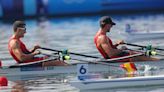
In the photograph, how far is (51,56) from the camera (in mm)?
20594

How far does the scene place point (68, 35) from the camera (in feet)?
133

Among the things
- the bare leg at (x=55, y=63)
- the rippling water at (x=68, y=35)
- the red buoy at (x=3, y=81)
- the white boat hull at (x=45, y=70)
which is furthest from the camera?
the bare leg at (x=55, y=63)

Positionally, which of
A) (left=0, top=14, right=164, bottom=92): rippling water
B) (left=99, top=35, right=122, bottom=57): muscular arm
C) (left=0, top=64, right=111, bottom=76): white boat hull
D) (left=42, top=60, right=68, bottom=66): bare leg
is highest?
(left=0, top=14, right=164, bottom=92): rippling water

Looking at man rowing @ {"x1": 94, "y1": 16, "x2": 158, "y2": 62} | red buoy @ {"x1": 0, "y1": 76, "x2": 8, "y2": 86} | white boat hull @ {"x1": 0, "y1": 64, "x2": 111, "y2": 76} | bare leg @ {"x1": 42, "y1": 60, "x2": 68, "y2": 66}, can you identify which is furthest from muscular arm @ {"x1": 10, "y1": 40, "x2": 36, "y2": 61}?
man rowing @ {"x1": 94, "y1": 16, "x2": 158, "y2": 62}

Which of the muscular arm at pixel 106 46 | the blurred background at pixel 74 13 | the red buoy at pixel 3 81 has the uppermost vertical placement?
the blurred background at pixel 74 13

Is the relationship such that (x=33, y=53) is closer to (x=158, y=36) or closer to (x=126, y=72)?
(x=126, y=72)

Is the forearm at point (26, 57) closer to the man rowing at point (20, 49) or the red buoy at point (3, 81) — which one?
the man rowing at point (20, 49)

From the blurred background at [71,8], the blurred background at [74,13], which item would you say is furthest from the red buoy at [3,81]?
the blurred background at [71,8]

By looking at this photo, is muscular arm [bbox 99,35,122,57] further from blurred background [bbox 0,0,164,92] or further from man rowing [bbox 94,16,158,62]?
blurred background [bbox 0,0,164,92]

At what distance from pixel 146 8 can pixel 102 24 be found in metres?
36.6

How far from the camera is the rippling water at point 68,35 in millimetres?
18078

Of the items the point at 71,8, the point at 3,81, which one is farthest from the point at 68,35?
the point at 3,81

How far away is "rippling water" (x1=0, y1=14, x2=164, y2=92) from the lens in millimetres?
18078

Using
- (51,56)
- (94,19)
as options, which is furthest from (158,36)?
(94,19)
